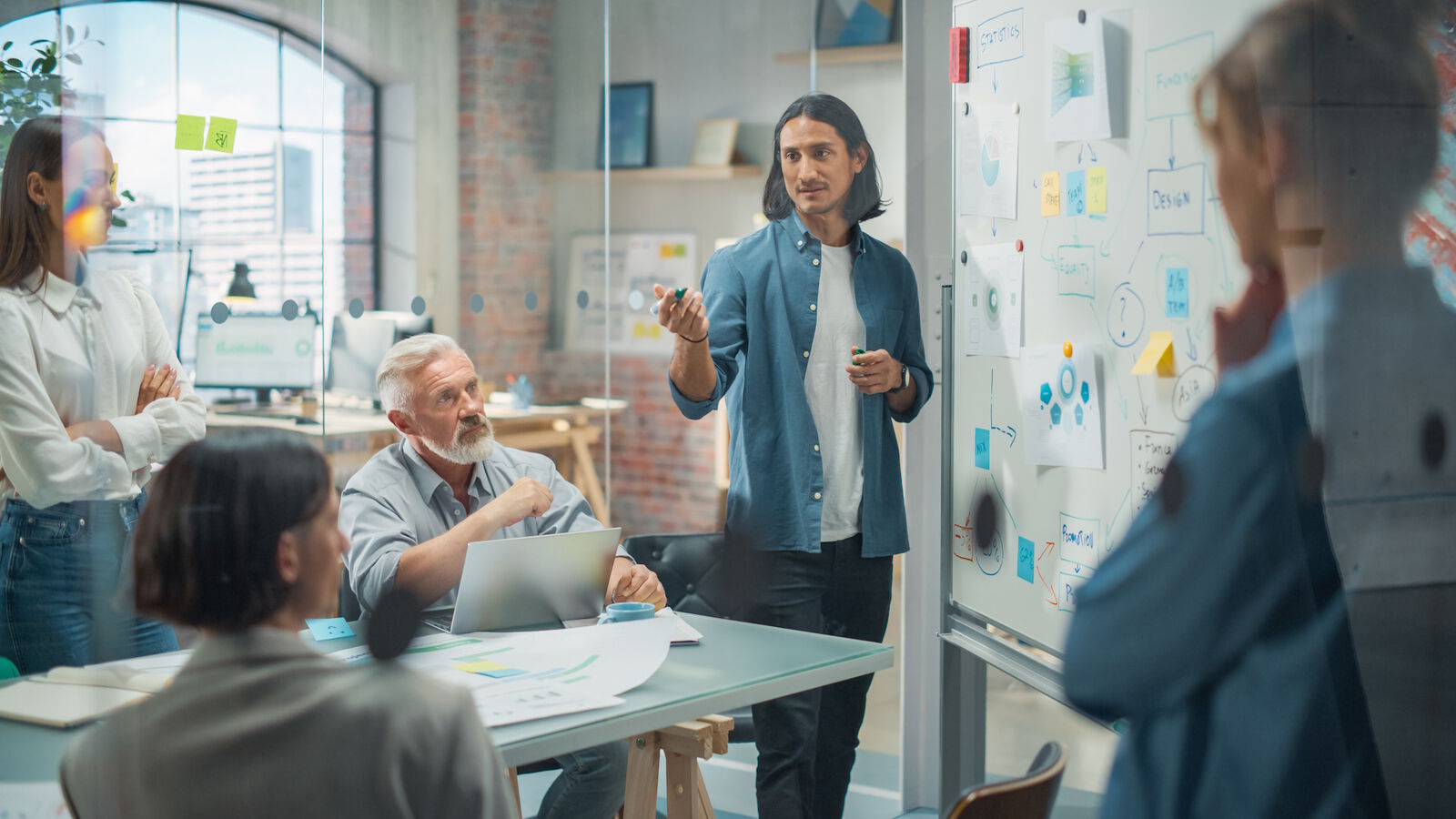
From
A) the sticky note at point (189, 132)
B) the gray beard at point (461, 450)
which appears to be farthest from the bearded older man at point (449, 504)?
the sticky note at point (189, 132)

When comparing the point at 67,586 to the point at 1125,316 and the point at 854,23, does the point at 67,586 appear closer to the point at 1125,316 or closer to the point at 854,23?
the point at 1125,316

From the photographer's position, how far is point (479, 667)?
5.57 ft

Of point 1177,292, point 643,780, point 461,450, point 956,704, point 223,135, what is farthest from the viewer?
point 223,135

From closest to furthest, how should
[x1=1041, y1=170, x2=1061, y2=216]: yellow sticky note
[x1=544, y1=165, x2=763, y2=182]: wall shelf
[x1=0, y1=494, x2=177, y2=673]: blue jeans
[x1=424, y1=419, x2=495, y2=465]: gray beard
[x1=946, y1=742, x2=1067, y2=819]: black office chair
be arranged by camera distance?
[x1=946, y1=742, x2=1067, y2=819]: black office chair, [x1=0, y1=494, x2=177, y2=673]: blue jeans, [x1=1041, y1=170, x2=1061, y2=216]: yellow sticky note, [x1=424, y1=419, x2=495, y2=465]: gray beard, [x1=544, y1=165, x2=763, y2=182]: wall shelf

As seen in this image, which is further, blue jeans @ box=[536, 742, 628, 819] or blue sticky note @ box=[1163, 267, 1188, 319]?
blue jeans @ box=[536, 742, 628, 819]

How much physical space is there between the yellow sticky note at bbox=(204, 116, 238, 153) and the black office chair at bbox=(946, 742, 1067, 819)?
86.0 inches

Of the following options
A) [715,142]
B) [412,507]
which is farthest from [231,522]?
[715,142]

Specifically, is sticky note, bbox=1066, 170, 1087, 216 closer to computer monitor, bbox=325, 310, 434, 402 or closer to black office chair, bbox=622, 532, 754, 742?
black office chair, bbox=622, 532, 754, 742

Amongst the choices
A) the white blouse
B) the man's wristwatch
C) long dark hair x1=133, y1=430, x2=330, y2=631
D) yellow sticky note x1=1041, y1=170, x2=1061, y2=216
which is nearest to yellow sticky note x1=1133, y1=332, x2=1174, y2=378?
yellow sticky note x1=1041, y1=170, x2=1061, y2=216

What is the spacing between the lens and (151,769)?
1.12 meters

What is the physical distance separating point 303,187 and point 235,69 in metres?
0.35

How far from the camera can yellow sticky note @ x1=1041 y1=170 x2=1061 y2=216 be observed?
1.99m

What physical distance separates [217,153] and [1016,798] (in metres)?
2.28

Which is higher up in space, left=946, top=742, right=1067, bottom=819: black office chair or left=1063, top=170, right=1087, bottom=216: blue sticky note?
left=1063, top=170, right=1087, bottom=216: blue sticky note
